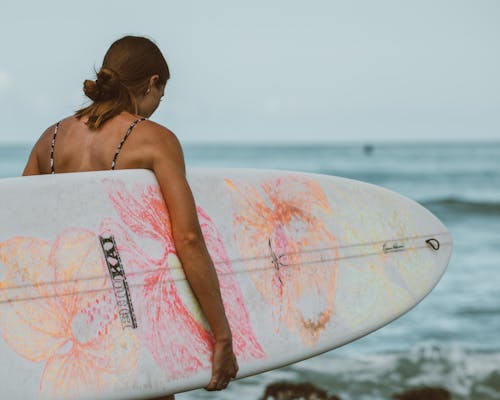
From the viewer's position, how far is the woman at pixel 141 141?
2.14m

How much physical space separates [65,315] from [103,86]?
2.25ft

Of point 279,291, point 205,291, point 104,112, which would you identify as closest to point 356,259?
point 279,291

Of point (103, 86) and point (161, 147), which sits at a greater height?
point (103, 86)

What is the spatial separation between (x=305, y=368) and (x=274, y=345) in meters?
3.16

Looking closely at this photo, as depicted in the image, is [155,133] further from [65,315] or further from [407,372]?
[407,372]

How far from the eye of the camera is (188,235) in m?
2.16

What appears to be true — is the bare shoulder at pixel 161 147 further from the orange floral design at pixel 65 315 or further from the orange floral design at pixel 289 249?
the orange floral design at pixel 289 249

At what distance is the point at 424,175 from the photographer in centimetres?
2745

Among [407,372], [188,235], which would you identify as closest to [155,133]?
[188,235]

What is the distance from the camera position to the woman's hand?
7.47ft

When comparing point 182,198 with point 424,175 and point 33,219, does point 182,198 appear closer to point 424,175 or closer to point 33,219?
point 33,219

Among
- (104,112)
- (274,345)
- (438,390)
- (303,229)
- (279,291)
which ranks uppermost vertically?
(104,112)

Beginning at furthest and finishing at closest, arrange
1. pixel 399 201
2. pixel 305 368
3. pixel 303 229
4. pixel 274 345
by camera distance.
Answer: pixel 305 368
pixel 399 201
pixel 303 229
pixel 274 345

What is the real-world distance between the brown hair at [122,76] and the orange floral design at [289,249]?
0.64m
